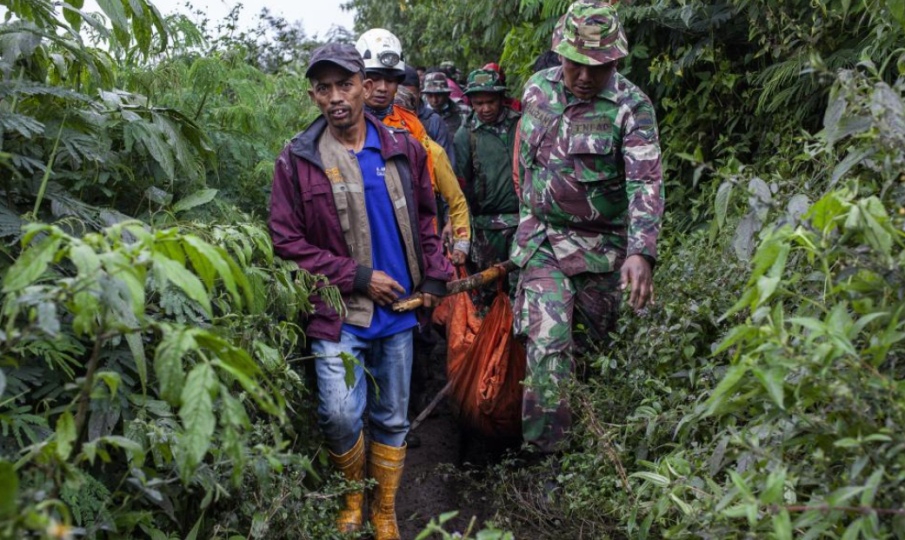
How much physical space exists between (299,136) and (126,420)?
1782 millimetres

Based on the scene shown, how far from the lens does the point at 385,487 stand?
480cm

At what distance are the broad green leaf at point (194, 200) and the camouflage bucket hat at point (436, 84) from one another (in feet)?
17.2

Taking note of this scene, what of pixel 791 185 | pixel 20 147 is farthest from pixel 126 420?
pixel 791 185

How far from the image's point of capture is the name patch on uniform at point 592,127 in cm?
511

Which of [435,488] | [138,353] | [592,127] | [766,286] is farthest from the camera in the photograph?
[435,488]

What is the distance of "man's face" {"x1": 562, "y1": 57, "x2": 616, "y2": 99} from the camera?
5.06 metres

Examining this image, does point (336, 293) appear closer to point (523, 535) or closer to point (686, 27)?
→ point (523, 535)

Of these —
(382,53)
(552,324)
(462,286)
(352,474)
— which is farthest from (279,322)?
(382,53)

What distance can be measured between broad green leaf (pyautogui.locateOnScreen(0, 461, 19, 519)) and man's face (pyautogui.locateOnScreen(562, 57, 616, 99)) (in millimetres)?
3798

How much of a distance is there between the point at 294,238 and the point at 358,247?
1.03 feet

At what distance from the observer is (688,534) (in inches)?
116

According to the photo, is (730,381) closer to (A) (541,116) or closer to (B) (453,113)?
(A) (541,116)

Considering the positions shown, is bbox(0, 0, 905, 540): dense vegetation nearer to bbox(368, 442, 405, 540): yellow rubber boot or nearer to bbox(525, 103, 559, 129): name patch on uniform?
bbox(368, 442, 405, 540): yellow rubber boot

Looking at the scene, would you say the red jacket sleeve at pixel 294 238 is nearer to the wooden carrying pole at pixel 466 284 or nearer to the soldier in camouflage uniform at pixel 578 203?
the wooden carrying pole at pixel 466 284
